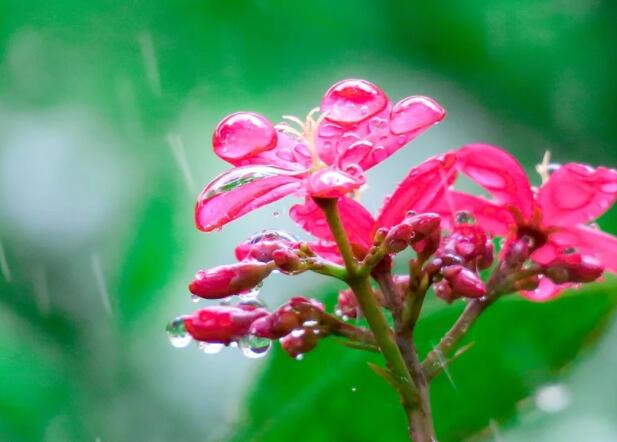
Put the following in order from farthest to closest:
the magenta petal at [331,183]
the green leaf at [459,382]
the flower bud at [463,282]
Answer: the green leaf at [459,382] → the flower bud at [463,282] → the magenta petal at [331,183]

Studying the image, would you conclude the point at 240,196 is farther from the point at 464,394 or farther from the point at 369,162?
the point at 464,394

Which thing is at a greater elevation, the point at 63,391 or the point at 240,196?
the point at 240,196

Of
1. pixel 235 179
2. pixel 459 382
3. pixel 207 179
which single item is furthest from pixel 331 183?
pixel 207 179

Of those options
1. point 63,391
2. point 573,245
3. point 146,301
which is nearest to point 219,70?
point 146,301

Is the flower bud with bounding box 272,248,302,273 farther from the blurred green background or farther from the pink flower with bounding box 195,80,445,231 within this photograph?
the blurred green background

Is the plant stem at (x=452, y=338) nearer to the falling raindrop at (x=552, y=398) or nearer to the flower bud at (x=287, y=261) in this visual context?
the flower bud at (x=287, y=261)

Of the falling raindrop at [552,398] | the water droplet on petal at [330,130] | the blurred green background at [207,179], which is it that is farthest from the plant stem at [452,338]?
the falling raindrop at [552,398]

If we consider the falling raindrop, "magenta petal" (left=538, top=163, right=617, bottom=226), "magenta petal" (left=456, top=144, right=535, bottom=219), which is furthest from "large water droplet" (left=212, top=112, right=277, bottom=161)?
the falling raindrop
